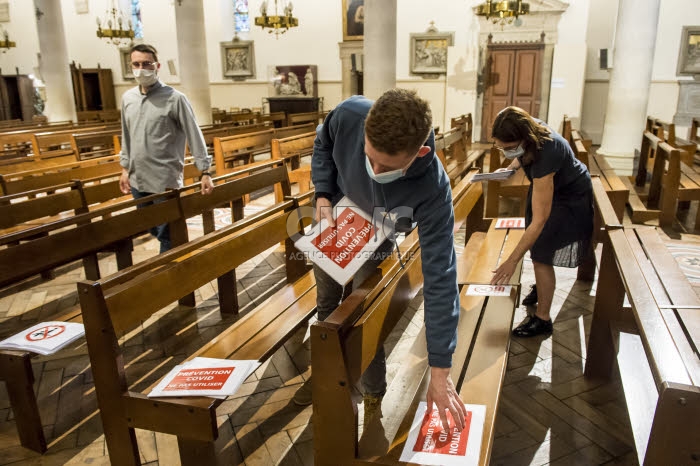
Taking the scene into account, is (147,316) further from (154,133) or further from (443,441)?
(154,133)

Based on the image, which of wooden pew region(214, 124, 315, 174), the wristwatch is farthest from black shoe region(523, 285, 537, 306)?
wooden pew region(214, 124, 315, 174)

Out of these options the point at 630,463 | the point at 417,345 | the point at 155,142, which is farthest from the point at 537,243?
the point at 155,142

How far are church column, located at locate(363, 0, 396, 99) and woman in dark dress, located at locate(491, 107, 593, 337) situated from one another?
Result: 5.15 metres

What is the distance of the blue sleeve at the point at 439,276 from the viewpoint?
1.64m

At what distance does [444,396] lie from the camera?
165 cm

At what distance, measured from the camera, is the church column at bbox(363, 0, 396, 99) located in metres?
8.09

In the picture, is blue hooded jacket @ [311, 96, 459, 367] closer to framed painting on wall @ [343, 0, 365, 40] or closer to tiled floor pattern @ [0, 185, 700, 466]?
tiled floor pattern @ [0, 185, 700, 466]

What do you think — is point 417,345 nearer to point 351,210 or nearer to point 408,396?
point 408,396

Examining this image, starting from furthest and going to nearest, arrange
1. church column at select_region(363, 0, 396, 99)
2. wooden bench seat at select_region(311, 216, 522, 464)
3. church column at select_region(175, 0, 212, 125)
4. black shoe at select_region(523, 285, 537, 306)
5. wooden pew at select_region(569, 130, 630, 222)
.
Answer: church column at select_region(175, 0, 212, 125)
church column at select_region(363, 0, 396, 99)
wooden pew at select_region(569, 130, 630, 222)
black shoe at select_region(523, 285, 537, 306)
wooden bench seat at select_region(311, 216, 522, 464)

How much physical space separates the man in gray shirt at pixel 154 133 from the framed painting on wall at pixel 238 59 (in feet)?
49.3

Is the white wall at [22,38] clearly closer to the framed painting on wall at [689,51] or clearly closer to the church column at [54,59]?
the church column at [54,59]

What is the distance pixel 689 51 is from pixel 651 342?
45.3ft

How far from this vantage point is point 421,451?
1672 millimetres

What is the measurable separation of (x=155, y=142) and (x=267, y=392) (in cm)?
203
